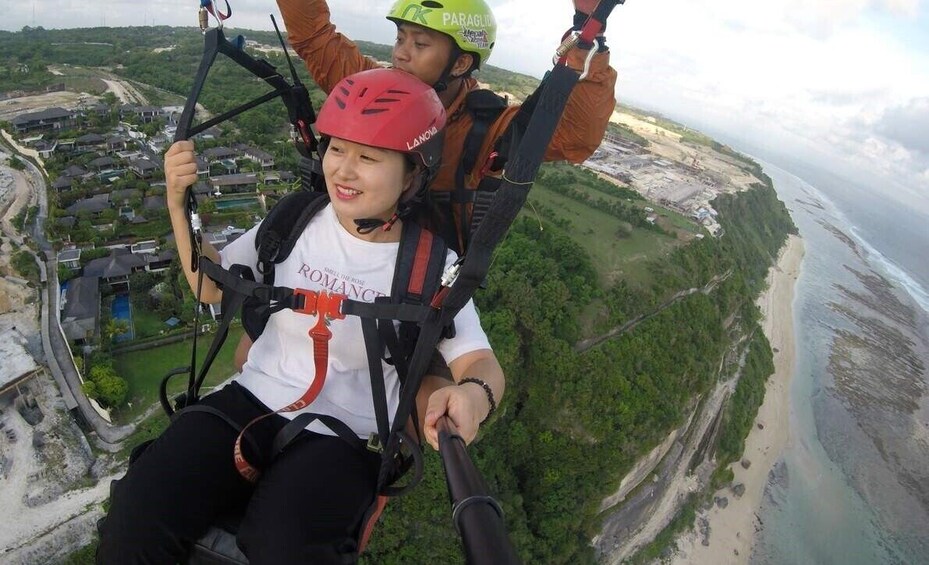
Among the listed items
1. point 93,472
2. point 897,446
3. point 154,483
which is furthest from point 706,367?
point 154,483

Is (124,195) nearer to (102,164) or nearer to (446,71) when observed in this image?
(102,164)

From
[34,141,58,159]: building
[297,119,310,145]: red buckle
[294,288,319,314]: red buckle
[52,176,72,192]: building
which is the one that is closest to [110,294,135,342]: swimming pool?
[52,176,72,192]: building

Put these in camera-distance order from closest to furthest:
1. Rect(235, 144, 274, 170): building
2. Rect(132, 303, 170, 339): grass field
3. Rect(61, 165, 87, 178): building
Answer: Rect(132, 303, 170, 339): grass field
Rect(61, 165, 87, 178): building
Rect(235, 144, 274, 170): building

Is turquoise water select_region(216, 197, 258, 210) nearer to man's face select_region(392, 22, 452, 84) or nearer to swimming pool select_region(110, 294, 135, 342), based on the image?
swimming pool select_region(110, 294, 135, 342)

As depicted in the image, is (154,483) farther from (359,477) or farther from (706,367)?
(706,367)

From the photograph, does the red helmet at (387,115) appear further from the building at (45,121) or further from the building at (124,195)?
the building at (45,121)
